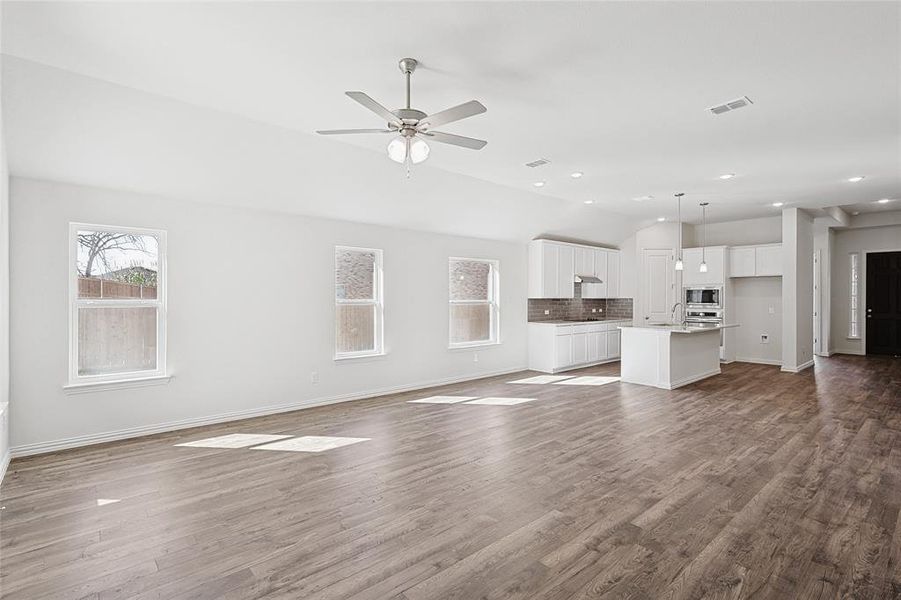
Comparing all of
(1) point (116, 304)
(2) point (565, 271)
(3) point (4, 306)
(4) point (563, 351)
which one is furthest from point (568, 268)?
(3) point (4, 306)

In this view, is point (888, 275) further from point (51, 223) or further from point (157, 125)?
point (51, 223)

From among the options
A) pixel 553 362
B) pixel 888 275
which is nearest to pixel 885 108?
pixel 553 362

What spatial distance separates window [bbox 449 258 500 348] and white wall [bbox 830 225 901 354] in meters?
8.07

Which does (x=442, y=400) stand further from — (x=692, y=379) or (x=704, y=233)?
(x=704, y=233)

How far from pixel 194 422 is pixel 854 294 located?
12795 mm

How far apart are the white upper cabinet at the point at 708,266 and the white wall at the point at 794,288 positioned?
3.60 feet

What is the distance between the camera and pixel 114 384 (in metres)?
4.52

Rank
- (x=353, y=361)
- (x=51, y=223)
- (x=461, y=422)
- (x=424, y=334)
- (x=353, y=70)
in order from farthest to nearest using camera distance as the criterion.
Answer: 1. (x=424, y=334)
2. (x=353, y=361)
3. (x=461, y=422)
4. (x=51, y=223)
5. (x=353, y=70)

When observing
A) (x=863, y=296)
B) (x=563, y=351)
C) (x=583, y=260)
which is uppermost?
(x=583, y=260)

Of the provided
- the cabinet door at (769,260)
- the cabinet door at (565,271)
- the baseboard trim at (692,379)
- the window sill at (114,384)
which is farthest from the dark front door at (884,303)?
the window sill at (114,384)

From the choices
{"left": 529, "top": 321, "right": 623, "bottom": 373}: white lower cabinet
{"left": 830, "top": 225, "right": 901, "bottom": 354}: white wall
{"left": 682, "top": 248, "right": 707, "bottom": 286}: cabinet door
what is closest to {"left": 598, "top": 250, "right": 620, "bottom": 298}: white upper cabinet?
{"left": 529, "top": 321, "right": 623, "bottom": 373}: white lower cabinet

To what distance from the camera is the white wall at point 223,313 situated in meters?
4.13

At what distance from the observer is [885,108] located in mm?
3848

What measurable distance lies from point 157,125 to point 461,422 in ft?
13.1
